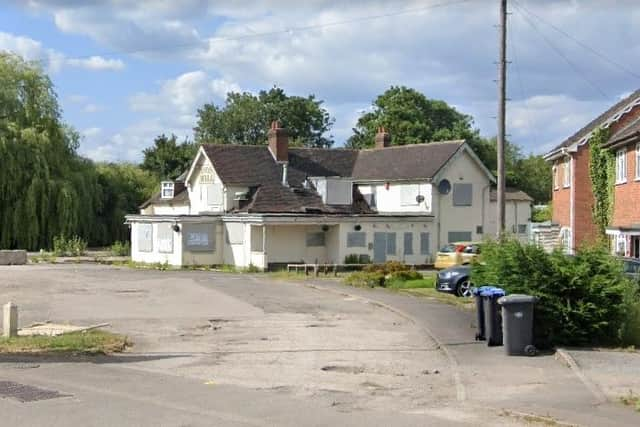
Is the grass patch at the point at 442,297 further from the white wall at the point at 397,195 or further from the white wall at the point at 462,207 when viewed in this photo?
the white wall at the point at 462,207

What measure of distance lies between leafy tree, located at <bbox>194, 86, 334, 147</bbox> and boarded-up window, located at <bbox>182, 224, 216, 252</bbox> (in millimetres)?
50045

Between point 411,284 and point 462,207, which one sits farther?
point 462,207

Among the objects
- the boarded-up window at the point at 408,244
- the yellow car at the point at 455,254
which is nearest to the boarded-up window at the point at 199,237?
the boarded-up window at the point at 408,244

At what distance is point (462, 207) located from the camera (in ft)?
168

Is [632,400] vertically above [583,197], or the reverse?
[583,197]

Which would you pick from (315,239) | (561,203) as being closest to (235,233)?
(315,239)

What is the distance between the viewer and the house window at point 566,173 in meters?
39.1

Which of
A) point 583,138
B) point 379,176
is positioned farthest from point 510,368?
point 379,176

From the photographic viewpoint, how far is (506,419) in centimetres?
1034

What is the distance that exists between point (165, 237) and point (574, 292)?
108ft

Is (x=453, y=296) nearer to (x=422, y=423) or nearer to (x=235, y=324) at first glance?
(x=235, y=324)

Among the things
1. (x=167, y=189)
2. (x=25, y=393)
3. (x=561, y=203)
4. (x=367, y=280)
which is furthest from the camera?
(x=167, y=189)

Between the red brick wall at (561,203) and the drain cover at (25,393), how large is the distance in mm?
30642

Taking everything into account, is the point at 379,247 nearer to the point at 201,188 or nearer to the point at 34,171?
the point at 201,188
